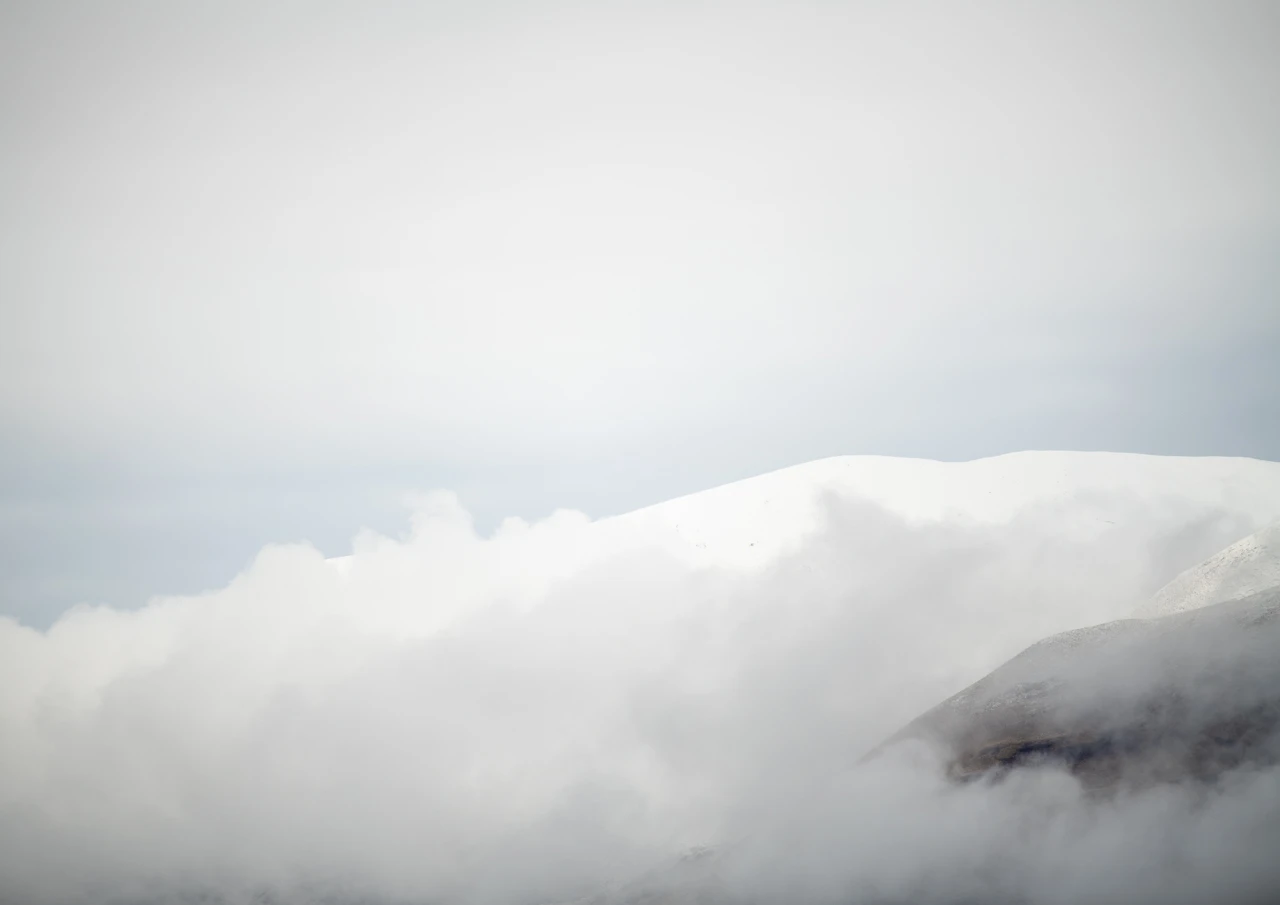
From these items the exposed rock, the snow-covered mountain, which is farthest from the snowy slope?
the exposed rock

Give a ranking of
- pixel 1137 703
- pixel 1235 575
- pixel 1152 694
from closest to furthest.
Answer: pixel 1152 694, pixel 1137 703, pixel 1235 575

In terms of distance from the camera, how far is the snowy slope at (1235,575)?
18500cm

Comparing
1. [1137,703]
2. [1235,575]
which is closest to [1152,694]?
[1137,703]

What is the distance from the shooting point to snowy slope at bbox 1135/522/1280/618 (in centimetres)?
18500

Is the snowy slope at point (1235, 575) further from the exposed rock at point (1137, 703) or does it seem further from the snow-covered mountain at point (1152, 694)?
the exposed rock at point (1137, 703)

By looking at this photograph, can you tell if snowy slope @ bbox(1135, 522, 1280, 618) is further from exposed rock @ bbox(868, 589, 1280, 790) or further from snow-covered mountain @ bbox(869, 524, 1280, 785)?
exposed rock @ bbox(868, 589, 1280, 790)

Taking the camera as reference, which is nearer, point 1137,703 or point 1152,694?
point 1152,694

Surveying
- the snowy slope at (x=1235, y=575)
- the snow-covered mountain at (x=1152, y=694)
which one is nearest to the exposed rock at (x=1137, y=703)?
the snow-covered mountain at (x=1152, y=694)

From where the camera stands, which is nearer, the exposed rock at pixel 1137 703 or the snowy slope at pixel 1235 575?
the exposed rock at pixel 1137 703

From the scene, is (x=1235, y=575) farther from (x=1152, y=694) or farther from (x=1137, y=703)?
(x=1137, y=703)

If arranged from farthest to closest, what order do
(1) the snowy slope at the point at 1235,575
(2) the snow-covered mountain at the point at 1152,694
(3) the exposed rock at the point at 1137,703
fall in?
(1) the snowy slope at the point at 1235,575 < (2) the snow-covered mountain at the point at 1152,694 < (3) the exposed rock at the point at 1137,703

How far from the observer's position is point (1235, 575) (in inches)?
7461

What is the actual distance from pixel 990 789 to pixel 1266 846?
46512 millimetres

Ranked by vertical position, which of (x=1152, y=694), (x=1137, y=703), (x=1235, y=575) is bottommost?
(x=1137, y=703)
